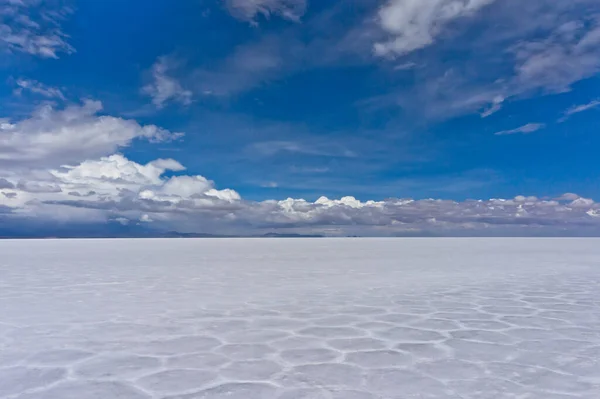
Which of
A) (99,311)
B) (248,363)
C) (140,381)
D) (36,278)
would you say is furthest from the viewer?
(36,278)

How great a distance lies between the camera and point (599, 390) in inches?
121

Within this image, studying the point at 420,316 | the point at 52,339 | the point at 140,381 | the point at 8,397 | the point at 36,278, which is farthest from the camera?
the point at 36,278

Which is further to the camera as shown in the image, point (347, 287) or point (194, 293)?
point (347, 287)

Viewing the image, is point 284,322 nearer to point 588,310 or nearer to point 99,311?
point 99,311

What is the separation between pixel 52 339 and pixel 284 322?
2443 millimetres

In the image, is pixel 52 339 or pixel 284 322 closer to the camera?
pixel 52 339

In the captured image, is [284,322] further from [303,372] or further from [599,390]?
[599,390]

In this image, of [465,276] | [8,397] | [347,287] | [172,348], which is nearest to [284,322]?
[172,348]

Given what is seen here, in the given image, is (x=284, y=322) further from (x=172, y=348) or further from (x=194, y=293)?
(x=194, y=293)

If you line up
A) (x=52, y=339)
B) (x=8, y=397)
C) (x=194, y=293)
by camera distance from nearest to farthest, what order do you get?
(x=8, y=397) → (x=52, y=339) → (x=194, y=293)

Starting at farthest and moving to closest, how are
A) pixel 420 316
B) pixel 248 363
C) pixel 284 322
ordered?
pixel 420 316
pixel 284 322
pixel 248 363

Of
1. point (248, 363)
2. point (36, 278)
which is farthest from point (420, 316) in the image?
point (36, 278)

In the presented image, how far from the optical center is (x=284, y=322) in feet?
17.4

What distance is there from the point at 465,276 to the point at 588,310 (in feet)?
15.5
